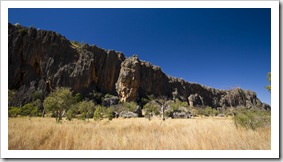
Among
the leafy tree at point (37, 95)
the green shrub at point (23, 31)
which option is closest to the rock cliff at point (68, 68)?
the green shrub at point (23, 31)

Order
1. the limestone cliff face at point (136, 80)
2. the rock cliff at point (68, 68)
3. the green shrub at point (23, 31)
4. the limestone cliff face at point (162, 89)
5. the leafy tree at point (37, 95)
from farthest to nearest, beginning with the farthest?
the limestone cliff face at point (162, 89) → the limestone cliff face at point (136, 80) → the green shrub at point (23, 31) → the rock cliff at point (68, 68) → the leafy tree at point (37, 95)

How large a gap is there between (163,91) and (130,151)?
8113cm

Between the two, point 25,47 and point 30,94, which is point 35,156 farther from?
point 25,47

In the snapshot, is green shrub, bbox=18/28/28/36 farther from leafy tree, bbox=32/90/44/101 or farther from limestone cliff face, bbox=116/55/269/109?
limestone cliff face, bbox=116/55/269/109

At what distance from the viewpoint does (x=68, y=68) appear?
5553cm

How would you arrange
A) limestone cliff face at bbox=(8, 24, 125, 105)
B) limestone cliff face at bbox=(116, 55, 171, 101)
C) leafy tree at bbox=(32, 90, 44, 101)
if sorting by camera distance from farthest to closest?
limestone cliff face at bbox=(116, 55, 171, 101)
limestone cliff face at bbox=(8, 24, 125, 105)
leafy tree at bbox=(32, 90, 44, 101)

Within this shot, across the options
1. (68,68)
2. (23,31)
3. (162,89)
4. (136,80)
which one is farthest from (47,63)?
(162,89)

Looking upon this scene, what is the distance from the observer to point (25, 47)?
51.1 m

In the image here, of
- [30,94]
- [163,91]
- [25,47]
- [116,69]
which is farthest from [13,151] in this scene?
[163,91]

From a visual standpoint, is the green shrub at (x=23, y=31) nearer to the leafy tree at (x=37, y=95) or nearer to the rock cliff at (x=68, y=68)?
the rock cliff at (x=68, y=68)

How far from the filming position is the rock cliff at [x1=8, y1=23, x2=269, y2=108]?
162ft

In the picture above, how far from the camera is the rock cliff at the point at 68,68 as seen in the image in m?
49.3

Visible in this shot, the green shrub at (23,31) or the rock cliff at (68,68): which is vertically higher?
the green shrub at (23,31)

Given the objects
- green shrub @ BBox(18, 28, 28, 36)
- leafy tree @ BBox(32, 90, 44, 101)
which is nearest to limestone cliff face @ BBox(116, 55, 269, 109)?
leafy tree @ BBox(32, 90, 44, 101)
